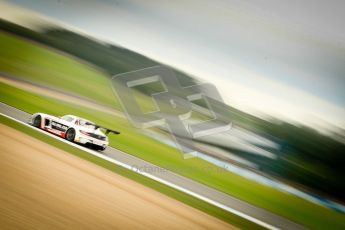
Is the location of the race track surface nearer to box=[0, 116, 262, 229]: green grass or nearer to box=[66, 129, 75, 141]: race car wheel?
box=[0, 116, 262, 229]: green grass

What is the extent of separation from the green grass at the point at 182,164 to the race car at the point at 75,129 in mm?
73

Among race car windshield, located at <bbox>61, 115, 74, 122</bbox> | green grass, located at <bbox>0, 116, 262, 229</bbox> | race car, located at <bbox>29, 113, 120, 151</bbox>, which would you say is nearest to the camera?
green grass, located at <bbox>0, 116, 262, 229</bbox>

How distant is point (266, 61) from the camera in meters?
4.45

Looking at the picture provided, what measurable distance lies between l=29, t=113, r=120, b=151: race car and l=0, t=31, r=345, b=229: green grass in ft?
0.24

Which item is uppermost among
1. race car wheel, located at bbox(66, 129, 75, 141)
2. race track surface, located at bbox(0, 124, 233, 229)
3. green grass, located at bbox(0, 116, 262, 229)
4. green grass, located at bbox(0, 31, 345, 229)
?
green grass, located at bbox(0, 31, 345, 229)

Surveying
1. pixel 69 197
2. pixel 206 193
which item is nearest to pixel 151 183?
pixel 206 193

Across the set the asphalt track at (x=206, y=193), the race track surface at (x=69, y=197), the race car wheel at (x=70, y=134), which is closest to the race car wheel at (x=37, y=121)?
the race track surface at (x=69, y=197)

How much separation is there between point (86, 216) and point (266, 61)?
2.60 meters

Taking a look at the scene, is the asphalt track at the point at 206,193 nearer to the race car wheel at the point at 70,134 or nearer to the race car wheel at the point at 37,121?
the race car wheel at the point at 70,134

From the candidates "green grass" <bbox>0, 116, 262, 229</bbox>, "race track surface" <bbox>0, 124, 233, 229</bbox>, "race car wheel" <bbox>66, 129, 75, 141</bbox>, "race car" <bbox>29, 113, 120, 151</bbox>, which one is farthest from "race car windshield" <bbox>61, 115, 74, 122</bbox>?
"race track surface" <bbox>0, 124, 233, 229</bbox>

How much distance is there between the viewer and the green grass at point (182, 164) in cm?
429

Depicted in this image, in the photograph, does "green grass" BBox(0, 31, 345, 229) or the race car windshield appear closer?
"green grass" BBox(0, 31, 345, 229)

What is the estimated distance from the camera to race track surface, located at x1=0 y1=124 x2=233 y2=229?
3.03m

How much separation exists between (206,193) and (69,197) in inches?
62.1
